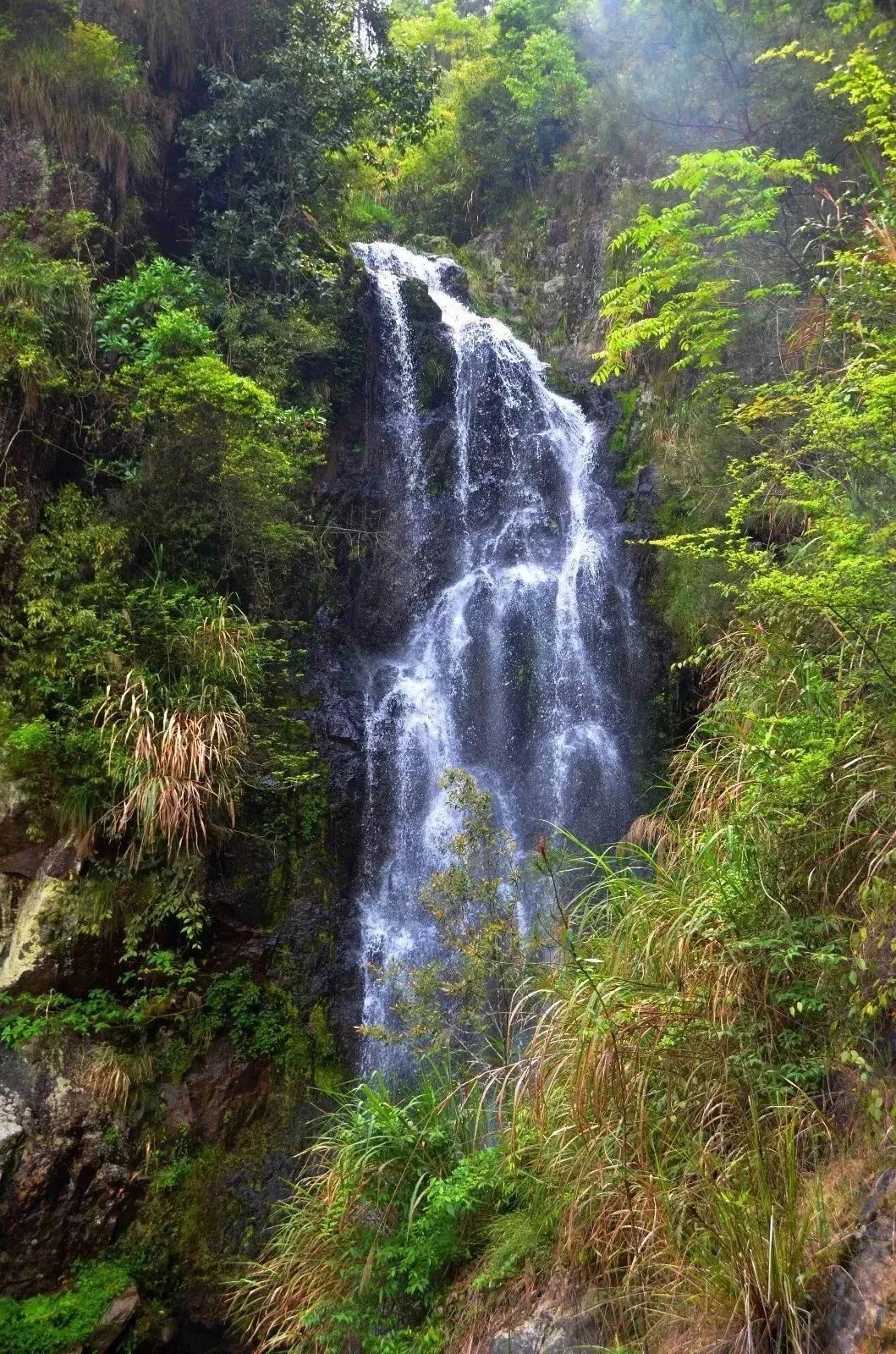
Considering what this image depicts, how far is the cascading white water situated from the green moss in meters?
2.38

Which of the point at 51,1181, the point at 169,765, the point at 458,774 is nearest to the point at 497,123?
the point at 169,765

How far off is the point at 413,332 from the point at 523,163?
7.05 meters

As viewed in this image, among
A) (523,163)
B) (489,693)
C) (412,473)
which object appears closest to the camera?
(489,693)

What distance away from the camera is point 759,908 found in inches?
136

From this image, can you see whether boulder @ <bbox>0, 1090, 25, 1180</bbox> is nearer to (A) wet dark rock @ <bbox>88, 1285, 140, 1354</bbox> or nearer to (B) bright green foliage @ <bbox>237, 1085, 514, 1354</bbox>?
(A) wet dark rock @ <bbox>88, 1285, 140, 1354</bbox>

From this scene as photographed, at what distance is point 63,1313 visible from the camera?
5023mm

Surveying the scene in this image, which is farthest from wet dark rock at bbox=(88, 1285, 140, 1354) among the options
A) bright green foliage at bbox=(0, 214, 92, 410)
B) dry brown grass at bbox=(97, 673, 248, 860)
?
bright green foliage at bbox=(0, 214, 92, 410)

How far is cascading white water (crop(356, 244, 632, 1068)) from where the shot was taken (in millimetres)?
8195

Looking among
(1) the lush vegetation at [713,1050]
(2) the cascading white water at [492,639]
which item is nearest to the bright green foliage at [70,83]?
(2) the cascading white water at [492,639]

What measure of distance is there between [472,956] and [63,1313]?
328 centimetres

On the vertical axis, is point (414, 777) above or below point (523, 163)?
below

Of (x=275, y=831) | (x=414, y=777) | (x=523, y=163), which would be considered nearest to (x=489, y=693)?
(x=414, y=777)

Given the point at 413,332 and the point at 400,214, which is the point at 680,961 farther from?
the point at 400,214

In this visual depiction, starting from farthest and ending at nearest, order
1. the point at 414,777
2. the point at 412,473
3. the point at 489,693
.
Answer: the point at 412,473
the point at 489,693
the point at 414,777
